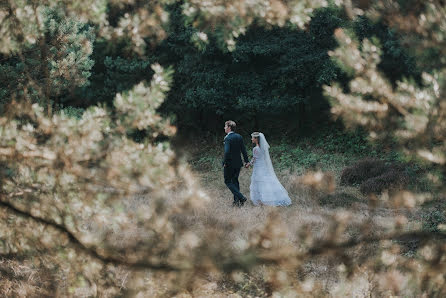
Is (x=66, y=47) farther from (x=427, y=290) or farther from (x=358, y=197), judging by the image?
(x=427, y=290)

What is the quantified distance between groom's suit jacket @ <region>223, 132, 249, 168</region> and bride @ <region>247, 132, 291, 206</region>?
1.20 feet

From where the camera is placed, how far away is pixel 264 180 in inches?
357

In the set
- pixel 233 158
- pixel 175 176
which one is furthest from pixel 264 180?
pixel 175 176

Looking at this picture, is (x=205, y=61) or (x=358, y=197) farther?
(x=205, y=61)

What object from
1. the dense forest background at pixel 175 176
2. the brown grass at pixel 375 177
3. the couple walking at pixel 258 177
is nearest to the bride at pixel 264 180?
the couple walking at pixel 258 177

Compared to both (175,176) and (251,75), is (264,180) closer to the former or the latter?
(175,176)

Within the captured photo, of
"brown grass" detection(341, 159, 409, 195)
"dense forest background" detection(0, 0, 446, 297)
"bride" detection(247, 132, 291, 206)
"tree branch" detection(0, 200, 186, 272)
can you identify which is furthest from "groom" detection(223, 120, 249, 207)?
"tree branch" detection(0, 200, 186, 272)

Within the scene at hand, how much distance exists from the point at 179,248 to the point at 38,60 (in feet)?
21.7

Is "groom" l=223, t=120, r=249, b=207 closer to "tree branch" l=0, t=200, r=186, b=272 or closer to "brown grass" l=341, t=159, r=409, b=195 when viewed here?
"brown grass" l=341, t=159, r=409, b=195

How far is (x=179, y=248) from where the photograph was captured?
2305 mm

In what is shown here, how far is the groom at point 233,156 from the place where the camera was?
8633 millimetres

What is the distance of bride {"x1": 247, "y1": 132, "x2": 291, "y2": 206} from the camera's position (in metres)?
8.99

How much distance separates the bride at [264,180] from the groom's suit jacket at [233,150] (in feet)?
1.20

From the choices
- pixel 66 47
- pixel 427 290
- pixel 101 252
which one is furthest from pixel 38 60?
pixel 427 290
